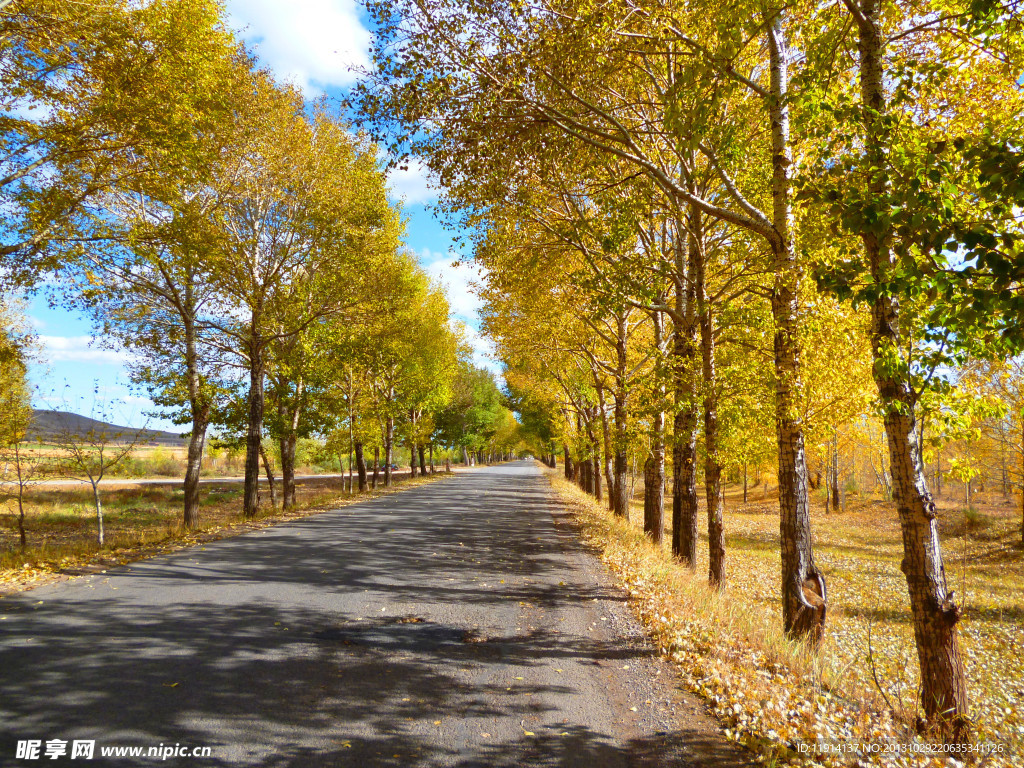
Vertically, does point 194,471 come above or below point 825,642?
above

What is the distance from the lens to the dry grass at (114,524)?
8.19m

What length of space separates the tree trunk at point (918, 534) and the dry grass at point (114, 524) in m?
10.4

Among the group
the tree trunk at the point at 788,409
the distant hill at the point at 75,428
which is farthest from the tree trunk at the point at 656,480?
the distant hill at the point at 75,428

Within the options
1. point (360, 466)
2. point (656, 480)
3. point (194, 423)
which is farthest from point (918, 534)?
point (360, 466)

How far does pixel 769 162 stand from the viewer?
7.77m

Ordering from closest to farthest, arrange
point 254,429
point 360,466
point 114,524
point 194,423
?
1. point 194,423
2. point 254,429
3. point 114,524
4. point 360,466

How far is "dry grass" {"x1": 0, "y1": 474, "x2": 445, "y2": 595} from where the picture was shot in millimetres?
8188

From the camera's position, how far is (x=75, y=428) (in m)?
10.6

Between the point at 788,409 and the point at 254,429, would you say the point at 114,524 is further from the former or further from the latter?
the point at 788,409

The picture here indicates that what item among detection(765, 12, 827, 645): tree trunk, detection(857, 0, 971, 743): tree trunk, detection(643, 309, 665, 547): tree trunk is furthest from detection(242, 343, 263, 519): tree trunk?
detection(857, 0, 971, 743): tree trunk

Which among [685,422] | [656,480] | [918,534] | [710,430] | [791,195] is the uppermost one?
[791,195]

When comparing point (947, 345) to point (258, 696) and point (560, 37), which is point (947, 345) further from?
point (258, 696)

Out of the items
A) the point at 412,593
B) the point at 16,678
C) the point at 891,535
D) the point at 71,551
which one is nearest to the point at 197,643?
the point at 16,678

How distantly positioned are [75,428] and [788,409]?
516 inches
